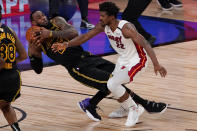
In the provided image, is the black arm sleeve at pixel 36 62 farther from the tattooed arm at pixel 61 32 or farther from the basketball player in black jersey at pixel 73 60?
the tattooed arm at pixel 61 32

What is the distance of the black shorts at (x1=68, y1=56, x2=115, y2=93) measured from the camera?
5.61 m

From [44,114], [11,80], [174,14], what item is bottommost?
[174,14]

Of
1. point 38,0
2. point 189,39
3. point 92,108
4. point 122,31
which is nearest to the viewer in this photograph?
point 122,31

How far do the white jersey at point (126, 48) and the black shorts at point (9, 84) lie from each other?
3.72ft

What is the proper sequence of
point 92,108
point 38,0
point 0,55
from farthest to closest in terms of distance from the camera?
point 38,0
point 92,108
point 0,55

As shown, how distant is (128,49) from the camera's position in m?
5.56

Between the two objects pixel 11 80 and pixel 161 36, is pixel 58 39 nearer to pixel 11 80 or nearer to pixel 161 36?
pixel 11 80

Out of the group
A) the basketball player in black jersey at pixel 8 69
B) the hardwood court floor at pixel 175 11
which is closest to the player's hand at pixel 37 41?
the basketball player in black jersey at pixel 8 69

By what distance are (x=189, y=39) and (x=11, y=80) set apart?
→ 5782mm

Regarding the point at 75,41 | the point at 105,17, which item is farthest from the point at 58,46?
the point at 105,17

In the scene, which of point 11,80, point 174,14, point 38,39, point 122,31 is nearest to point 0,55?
point 11,80

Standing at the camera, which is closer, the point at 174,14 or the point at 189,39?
the point at 189,39

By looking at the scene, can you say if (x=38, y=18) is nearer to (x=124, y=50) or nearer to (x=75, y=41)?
(x=75, y=41)

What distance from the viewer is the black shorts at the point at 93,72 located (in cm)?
561
